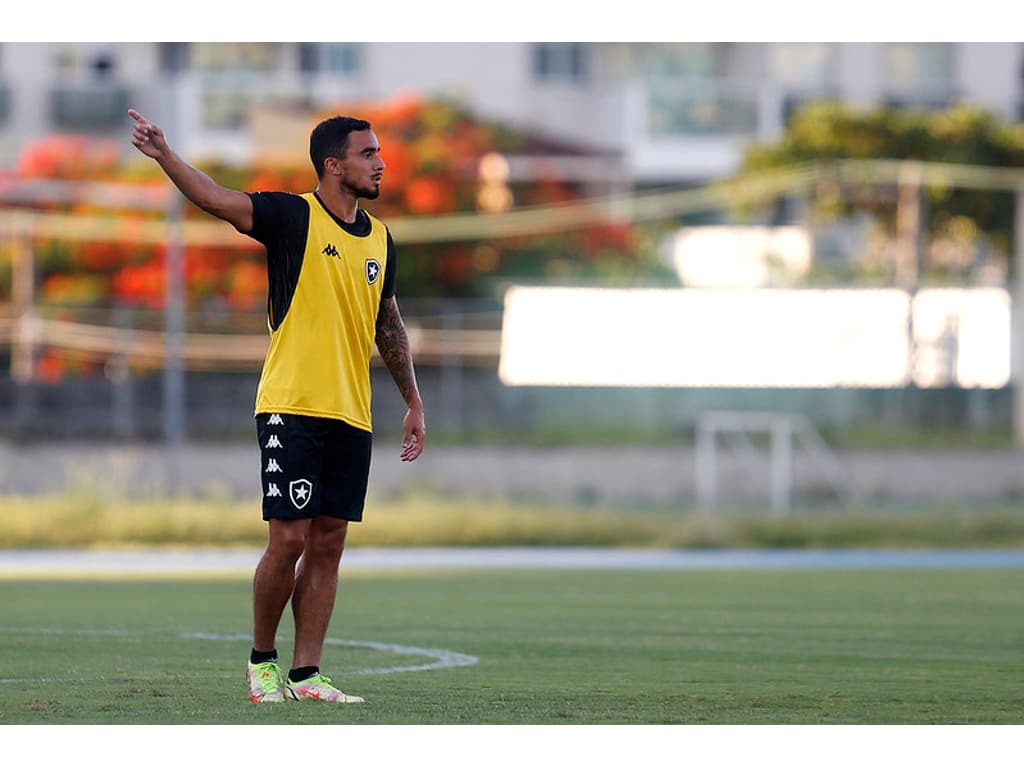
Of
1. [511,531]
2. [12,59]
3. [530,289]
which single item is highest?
[12,59]

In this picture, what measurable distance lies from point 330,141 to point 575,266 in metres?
30.2

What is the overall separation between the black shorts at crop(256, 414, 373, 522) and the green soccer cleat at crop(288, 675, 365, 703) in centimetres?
59

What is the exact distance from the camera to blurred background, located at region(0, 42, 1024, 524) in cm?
3041

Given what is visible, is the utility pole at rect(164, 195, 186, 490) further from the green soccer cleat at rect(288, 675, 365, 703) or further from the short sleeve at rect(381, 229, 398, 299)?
the green soccer cleat at rect(288, 675, 365, 703)

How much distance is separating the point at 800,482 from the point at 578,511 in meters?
6.26

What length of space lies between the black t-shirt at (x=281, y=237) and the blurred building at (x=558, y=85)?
1473 inches

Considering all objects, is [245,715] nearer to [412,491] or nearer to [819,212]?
[412,491]

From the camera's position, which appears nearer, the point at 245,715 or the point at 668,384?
the point at 245,715

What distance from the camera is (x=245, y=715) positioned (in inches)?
298

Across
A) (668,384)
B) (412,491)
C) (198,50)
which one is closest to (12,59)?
(198,50)

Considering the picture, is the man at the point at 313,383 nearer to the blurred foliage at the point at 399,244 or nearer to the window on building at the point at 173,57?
the blurred foliage at the point at 399,244

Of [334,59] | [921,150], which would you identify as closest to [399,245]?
[921,150]

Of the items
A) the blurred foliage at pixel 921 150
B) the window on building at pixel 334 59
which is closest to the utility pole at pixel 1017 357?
the blurred foliage at pixel 921 150

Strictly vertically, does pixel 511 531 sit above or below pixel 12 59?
below
